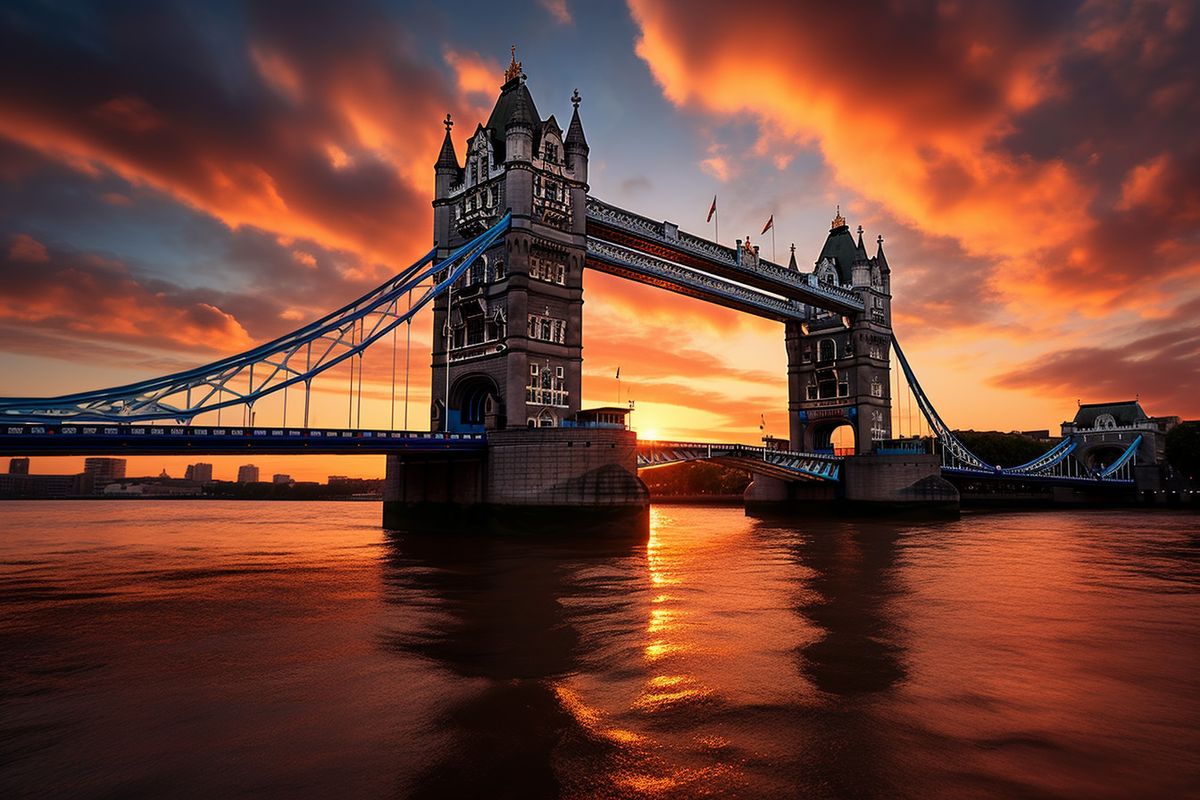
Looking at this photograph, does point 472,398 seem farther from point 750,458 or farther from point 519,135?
point 750,458

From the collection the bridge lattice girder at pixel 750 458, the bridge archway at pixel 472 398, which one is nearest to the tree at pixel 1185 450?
the bridge lattice girder at pixel 750 458

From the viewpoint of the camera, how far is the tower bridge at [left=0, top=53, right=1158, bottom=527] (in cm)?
3275

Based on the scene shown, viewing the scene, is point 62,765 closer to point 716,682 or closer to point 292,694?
point 292,694

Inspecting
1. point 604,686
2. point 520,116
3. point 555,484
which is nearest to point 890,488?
point 555,484

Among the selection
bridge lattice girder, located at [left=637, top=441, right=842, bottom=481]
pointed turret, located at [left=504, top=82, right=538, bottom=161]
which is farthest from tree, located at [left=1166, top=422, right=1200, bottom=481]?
pointed turret, located at [left=504, top=82, right=538, bottom=161]

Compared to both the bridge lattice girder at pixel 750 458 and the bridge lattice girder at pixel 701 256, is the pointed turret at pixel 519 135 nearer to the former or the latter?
the bridge lattice girder at pixel 701 256

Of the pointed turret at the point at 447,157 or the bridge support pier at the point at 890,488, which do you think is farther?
the bridge support pier at the point at 890,488

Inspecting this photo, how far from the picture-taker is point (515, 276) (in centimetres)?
4344

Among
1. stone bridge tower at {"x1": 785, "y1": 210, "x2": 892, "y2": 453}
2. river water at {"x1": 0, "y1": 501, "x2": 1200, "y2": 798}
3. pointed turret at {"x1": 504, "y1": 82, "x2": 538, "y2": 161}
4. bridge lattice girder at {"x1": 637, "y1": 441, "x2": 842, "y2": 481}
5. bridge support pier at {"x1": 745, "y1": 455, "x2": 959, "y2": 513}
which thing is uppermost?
pointed turret at {"x1": 504, "y1": 82, "x2": 538, "y2": 161}

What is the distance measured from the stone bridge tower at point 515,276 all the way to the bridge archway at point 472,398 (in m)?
0.08

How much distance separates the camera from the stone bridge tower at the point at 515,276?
43.6 meters

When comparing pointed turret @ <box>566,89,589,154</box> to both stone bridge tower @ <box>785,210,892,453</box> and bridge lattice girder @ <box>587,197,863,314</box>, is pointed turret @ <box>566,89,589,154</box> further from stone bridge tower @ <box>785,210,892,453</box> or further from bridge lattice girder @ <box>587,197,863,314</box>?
stone bridge tower @ <box>785,210,892,453</box>

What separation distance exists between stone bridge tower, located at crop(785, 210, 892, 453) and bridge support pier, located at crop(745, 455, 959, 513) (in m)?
4.91

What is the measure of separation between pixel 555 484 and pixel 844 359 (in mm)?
46743
